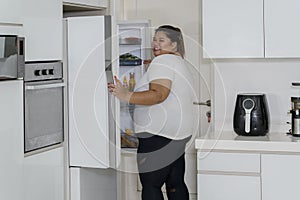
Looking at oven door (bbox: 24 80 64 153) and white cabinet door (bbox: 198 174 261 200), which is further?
white cabinet door (bbox: 198 174 261 200)

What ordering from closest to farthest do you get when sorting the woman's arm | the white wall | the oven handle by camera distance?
the oven handle < the woman's arm < the white wall

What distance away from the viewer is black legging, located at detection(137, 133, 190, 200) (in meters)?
3.24

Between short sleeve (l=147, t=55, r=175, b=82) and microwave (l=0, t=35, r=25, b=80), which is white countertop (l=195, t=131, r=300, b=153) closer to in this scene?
short sleeve (l=147, t=55, r=175, b=82)

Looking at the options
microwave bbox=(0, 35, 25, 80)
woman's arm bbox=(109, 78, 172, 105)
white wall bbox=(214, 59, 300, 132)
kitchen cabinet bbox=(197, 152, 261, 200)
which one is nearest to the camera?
microwave bbox=(0, 35, 25, 80)

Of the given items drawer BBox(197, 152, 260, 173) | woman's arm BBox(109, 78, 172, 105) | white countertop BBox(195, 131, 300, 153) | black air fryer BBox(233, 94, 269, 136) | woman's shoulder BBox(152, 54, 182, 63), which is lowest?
drawer BBox(197, 152, 260, 173)

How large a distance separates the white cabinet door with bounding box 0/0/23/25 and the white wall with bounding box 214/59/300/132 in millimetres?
1477

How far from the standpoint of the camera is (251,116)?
133 inches

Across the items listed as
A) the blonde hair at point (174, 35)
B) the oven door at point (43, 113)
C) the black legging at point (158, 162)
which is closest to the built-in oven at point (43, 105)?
the oven door at point (43, 113)

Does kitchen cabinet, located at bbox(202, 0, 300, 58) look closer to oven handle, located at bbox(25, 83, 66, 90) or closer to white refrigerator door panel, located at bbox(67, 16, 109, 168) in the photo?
white refrigerator door panel, located at bbox(67, 16, 109, 168)

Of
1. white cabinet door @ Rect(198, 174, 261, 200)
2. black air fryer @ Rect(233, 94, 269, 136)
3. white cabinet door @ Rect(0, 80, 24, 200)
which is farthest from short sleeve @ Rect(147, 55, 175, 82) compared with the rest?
white cabinet door @ Rect(0, 80, 24, 200)

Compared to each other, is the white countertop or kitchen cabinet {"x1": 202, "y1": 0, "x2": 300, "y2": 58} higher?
kitchen cabinet {"x1": 202, "y1": 0, "x2": 300, "y2": 58}

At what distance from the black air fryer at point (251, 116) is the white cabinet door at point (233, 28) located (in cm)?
28

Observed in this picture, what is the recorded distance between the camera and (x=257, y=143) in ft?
10.4

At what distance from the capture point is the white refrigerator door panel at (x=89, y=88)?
323 centimetres
